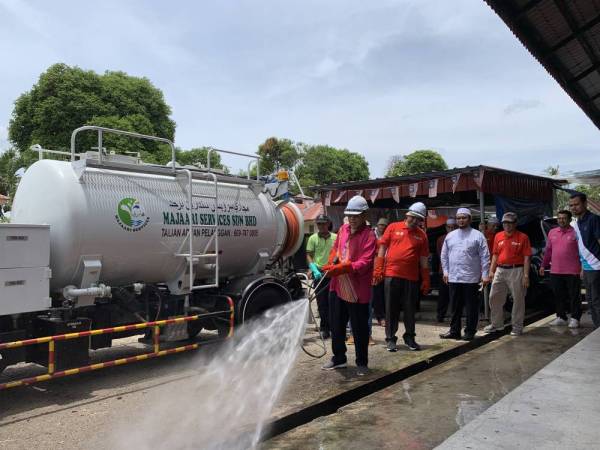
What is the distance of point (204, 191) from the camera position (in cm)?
698

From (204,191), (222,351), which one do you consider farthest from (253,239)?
(222,351)

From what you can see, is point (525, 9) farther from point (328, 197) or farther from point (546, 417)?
point (328, 197)

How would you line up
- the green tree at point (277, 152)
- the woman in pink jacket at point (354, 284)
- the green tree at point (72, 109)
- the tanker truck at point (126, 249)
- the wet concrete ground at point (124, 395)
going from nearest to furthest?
1. the wet concrete ground at point (124, 395)
2. the tanker truck at point (126, 249)
3. the woman in pink jacket at point (354, 284)
4. the green tree at point (72, 109)
5. the green tree at point (277, 152)

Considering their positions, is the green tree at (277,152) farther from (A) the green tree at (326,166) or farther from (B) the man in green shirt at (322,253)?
(B) the man in green shirt at (322,253)

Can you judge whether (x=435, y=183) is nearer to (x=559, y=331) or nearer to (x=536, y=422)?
(x=559, y=331)

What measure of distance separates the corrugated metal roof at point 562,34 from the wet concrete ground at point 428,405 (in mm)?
4257

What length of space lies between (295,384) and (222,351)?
197 centimetres

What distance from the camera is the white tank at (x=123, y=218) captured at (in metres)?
5.56

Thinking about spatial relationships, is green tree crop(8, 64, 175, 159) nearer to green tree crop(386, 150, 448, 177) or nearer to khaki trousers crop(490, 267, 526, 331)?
khaki trousers crop(490, 267, 526, 331)

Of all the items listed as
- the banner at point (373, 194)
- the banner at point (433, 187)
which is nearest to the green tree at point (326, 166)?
the banner at point (373, 194)

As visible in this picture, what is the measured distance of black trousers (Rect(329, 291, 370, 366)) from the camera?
5.93 metres

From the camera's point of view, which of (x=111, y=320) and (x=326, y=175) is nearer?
(x=111, y=320)

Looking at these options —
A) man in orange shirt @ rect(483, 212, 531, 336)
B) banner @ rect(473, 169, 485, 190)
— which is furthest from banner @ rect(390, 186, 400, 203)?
man in orange shirt @ rect(483, 212, 531, 336)

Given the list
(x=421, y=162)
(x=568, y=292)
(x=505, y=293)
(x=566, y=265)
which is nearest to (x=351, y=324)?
(x=505, y=293)
